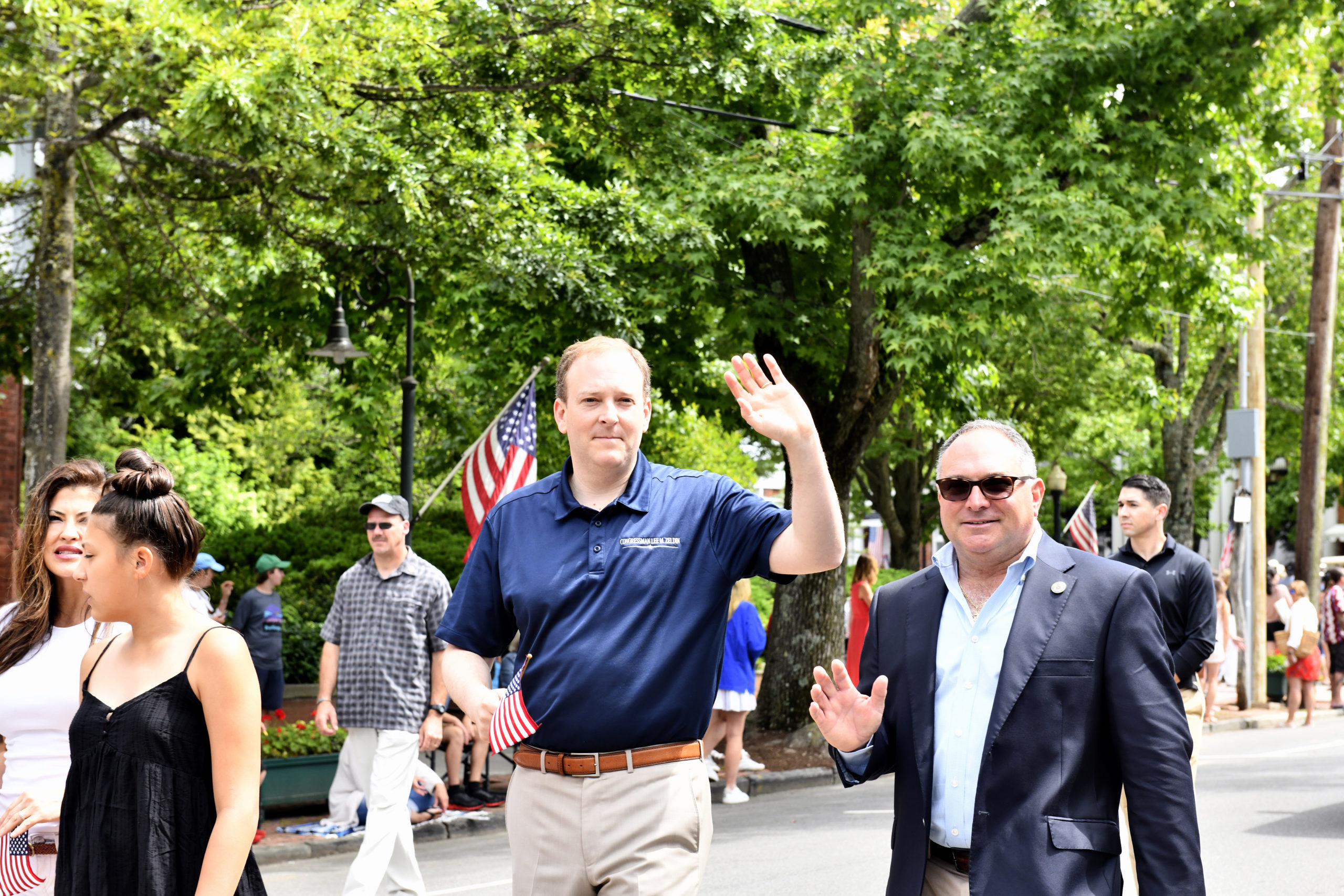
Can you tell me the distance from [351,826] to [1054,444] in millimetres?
21742

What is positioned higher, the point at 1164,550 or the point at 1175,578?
the point at 1164,550

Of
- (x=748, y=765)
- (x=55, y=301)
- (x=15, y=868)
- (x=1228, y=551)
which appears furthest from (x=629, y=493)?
(x=1228, y=551)

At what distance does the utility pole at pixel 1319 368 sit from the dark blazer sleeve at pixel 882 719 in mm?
22151

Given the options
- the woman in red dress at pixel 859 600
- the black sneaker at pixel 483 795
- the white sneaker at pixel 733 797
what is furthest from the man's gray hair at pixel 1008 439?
the woman in red dress at pixel 859 600

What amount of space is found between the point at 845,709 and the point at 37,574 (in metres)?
2.30

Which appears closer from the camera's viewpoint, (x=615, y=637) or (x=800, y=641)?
(x=615, y=637)

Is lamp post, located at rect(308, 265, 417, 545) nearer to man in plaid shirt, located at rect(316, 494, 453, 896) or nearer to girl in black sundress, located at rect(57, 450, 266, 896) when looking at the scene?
man in plaid shirt, located at rect(316, 494, 453, 896)

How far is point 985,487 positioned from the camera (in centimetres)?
344

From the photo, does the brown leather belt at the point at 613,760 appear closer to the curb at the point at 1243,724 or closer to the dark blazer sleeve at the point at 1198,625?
the dark blazer sleeve at the point at 1198,625

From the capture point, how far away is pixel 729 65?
13031mm

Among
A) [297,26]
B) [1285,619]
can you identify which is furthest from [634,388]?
[1285,619]

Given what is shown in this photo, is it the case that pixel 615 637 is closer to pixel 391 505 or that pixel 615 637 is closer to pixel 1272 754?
pixel 391 505

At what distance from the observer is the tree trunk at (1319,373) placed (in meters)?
23.8

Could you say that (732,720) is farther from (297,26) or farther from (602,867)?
(602,867)
